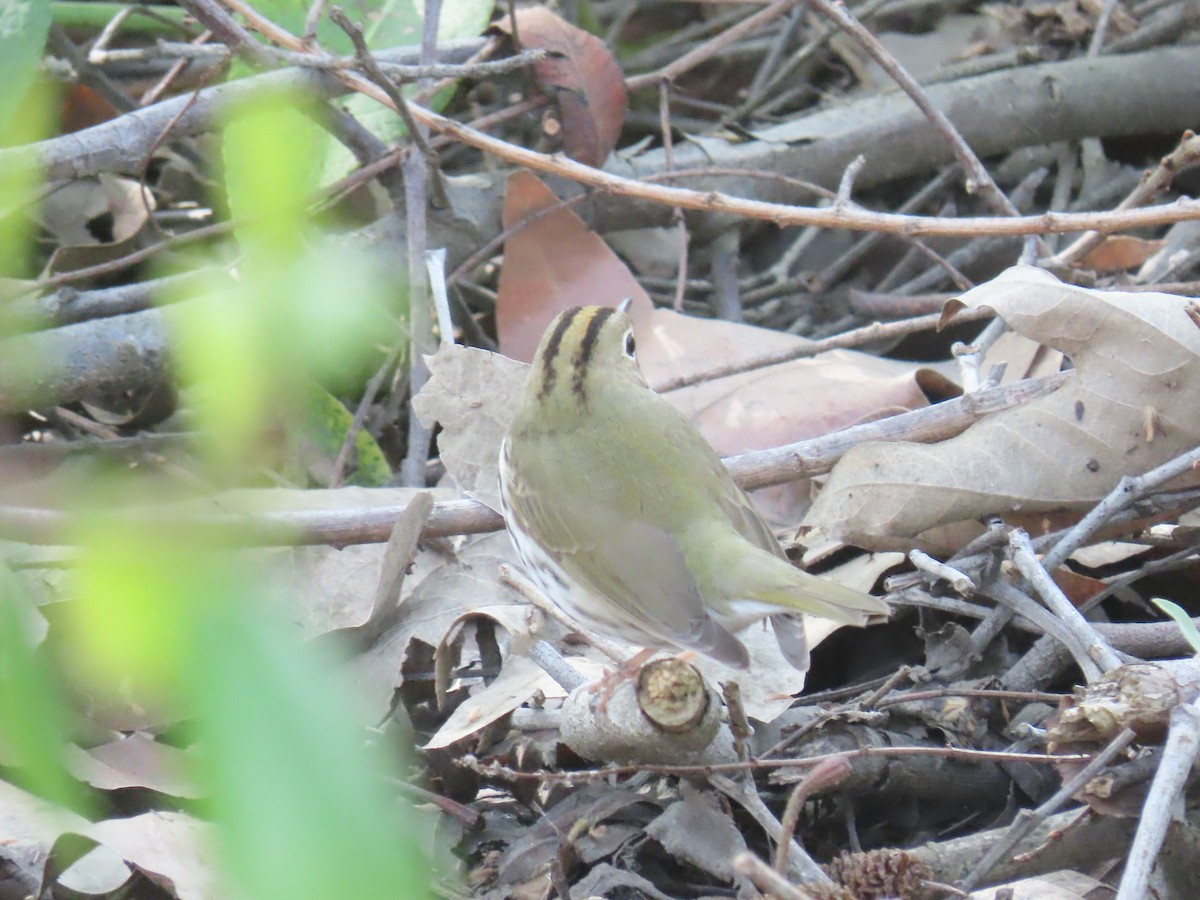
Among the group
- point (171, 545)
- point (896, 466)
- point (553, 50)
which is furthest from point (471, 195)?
point (171, 545)

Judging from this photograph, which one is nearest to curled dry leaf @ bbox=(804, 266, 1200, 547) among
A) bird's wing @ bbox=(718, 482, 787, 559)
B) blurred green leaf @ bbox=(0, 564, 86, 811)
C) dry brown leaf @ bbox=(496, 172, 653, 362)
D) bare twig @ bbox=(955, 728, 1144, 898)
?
bird's wing @ bbox=(718, 482, 787, 559)

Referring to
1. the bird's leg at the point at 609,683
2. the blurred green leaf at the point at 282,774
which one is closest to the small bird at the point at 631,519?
the bird's leg at the point at 609,683

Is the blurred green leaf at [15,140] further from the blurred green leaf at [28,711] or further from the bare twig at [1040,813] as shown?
the bare twig at [1040,813]

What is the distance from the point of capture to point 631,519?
8.93 ft

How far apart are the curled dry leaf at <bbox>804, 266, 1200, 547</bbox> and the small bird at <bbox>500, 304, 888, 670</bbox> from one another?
24cm

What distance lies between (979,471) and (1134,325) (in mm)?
424

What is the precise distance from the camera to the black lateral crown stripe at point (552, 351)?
2.94 m

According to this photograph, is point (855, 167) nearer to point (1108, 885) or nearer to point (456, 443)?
point (456, 443)

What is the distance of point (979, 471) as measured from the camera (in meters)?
2.70

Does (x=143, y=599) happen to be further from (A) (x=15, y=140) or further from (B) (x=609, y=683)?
(B) (x=609, y=683)

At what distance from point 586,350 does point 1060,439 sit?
3.29ft

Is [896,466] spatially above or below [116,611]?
below

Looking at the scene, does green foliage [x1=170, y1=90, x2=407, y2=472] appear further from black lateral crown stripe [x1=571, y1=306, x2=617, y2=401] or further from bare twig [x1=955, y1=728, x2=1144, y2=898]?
black lateral crown stripe [x1=571, y1=306, x2=617, y2=401]

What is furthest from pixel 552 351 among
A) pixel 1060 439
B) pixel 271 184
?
pixel 271 184
